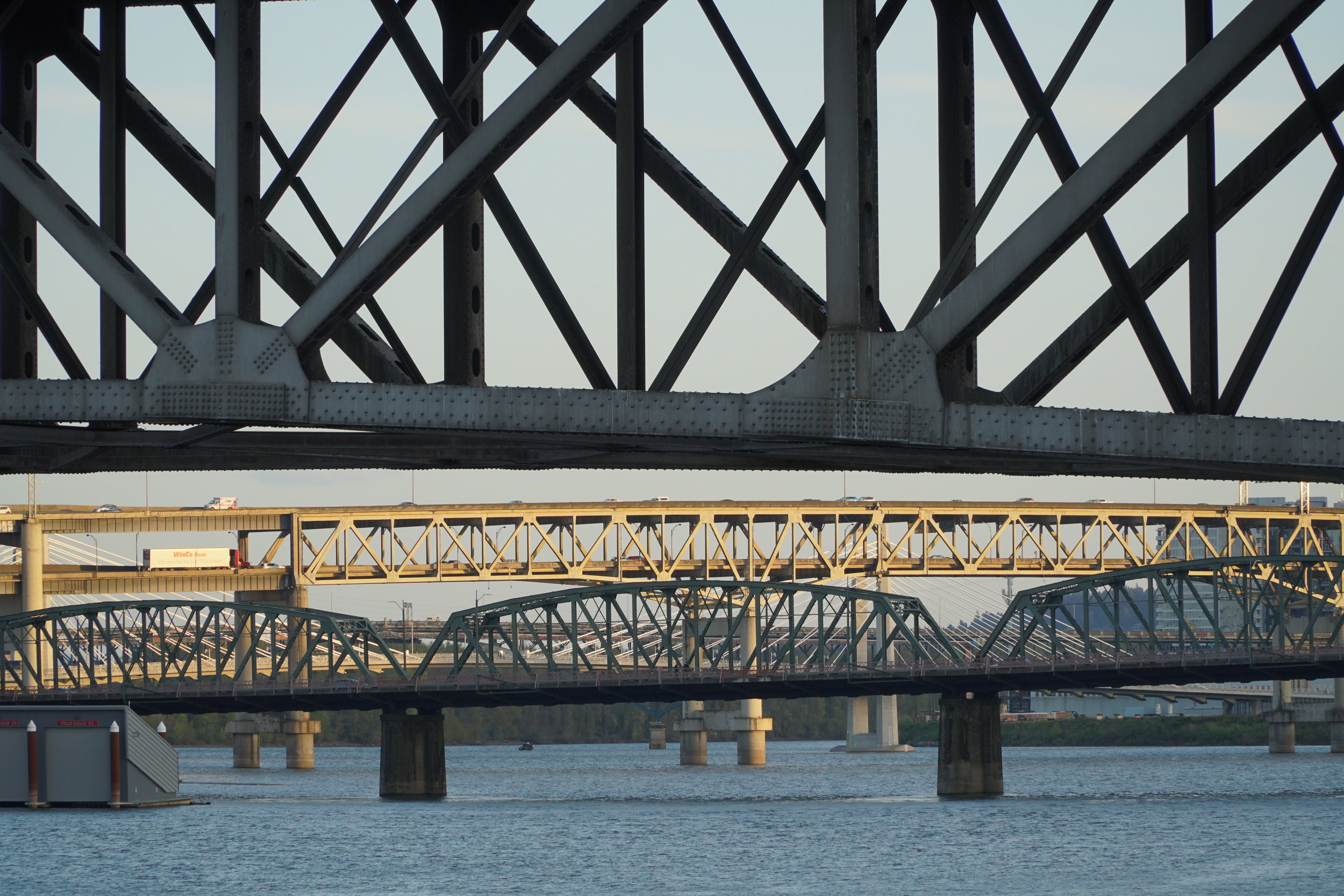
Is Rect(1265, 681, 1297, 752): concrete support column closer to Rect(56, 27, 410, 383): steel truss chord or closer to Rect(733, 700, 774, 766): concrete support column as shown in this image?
Rect(733, 700, 774, 766): concrete support column

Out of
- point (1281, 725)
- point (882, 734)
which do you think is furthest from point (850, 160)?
A: point (882, 734)

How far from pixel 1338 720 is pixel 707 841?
402 feet

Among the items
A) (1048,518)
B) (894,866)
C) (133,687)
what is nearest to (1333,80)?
(894,866)

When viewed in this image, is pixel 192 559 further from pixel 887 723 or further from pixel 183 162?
pixel 183 162

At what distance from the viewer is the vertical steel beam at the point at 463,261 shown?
17.0 metres

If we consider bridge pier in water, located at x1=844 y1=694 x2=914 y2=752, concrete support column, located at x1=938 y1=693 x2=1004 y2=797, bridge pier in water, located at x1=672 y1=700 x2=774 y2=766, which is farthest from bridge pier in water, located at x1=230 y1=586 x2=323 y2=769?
concrete support column, located at x1=938 y1=693 x2=1004 y2=797

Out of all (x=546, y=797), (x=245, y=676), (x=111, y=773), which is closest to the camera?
(x=111, y=773)

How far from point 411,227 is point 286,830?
76163 mm

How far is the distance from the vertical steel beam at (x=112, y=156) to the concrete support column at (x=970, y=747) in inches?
3829

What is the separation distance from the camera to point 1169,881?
6156 cm

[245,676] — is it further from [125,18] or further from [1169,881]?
[125,18]

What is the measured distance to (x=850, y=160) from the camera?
543 inches

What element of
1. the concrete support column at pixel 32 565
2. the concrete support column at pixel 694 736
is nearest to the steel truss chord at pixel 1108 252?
the concrete support column at pixel 32 565

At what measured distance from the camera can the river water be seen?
62.4 m
